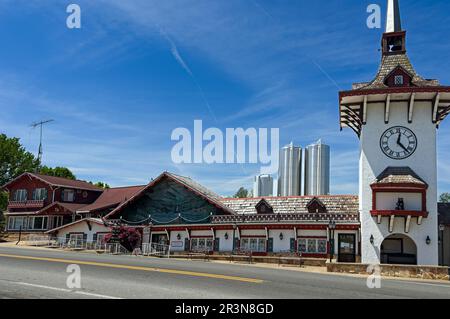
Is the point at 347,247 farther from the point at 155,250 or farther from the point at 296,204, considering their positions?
the point at 155,250

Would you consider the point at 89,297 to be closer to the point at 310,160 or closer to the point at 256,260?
the point at 256,260

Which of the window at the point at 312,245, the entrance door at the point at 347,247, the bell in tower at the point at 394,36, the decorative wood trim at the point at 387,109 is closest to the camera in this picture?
the decorative wood trim at the point at 387,109

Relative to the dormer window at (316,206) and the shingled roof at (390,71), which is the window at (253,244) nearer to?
the dormer window at (316,206)

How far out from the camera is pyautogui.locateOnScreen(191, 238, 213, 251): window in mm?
34188

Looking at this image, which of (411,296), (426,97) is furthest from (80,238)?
(411,296)

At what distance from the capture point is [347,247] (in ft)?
97.5

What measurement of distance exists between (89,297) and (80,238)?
3460 cm

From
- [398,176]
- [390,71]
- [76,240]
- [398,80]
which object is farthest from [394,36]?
[76,240]

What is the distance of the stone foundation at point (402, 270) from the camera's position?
20766mm

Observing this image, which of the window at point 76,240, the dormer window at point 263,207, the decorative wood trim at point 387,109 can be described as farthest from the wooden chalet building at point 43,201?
the decorative wood trim at point 387,109

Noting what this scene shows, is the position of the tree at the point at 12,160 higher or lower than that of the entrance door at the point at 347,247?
higher

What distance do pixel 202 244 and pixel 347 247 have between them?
11.6 metres

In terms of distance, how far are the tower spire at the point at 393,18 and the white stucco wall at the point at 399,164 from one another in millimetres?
7328

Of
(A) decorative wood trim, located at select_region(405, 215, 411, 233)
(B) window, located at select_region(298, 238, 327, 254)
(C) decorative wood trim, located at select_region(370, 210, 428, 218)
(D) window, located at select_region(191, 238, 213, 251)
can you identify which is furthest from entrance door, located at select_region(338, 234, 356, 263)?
(D) window, located at select_region(191, 238, 213, 251)
